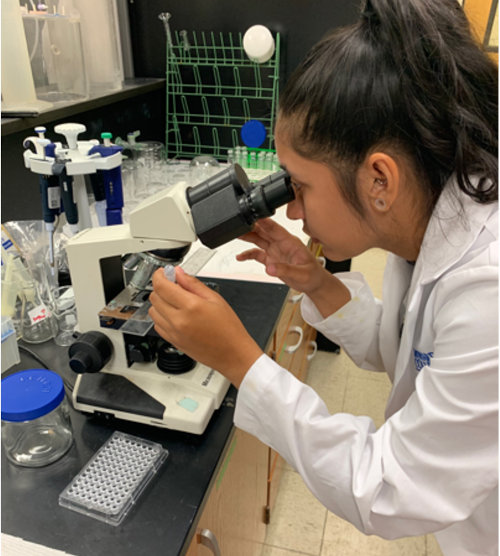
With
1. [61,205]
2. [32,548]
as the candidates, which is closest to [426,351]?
[32,548]

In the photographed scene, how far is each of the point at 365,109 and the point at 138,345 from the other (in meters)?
0.57

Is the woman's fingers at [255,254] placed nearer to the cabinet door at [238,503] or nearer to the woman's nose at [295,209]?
the woman's nose at [295,209]

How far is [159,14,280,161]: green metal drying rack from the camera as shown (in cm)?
226

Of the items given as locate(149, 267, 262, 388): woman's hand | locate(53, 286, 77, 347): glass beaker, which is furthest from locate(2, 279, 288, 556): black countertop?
locate(53, 286, 77, 347): glass beaker

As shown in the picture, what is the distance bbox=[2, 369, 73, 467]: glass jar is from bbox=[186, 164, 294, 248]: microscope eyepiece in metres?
0.35

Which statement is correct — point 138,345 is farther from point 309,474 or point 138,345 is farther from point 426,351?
point 426,351

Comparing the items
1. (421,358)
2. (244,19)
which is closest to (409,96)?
(421,358)

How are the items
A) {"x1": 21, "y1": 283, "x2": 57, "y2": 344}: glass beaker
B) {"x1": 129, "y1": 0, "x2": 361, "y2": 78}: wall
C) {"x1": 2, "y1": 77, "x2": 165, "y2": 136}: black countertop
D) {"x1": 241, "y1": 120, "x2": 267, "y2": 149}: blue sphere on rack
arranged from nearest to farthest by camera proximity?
{"x1": 21, "y1": 283, "x2": 57, "y2": 344}: glass beaker, {"x1": 2, "y1": 77, "x2": 165, "y2": 136}: black countertop, {"x1": 129, "y1": 0, "x2": 361, "y2": 78}: wall, {"x1": 241, "y1": 120, "x2": 267, "y2": 149}: blue sphere on rack

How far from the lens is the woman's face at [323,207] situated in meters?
0.79

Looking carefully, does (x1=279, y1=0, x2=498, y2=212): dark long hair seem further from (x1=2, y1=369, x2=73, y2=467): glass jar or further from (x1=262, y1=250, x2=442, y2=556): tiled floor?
(x1=262, y1=250, x2=442, y2=556): tiled floor

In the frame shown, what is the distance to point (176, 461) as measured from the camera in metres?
0.78

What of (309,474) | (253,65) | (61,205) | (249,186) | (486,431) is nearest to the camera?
(486,431)

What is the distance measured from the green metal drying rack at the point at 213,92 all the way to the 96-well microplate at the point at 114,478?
1805mm

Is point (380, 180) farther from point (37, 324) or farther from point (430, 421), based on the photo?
point (37, 324)
